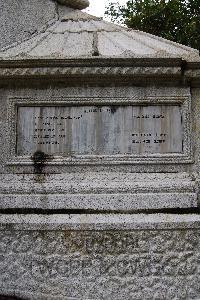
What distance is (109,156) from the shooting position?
4500 millimetres

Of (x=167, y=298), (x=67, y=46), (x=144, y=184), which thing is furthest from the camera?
(x=67, y=46)

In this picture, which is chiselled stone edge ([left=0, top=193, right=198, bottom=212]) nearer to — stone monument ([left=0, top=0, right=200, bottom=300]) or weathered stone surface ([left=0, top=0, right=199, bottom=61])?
stone monument ([left=0, top=0, right=200, bottom=300])

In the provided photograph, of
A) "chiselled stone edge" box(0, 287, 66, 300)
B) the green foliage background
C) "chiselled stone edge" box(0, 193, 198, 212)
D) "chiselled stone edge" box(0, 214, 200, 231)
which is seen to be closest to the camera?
"chiselled stone edge" box(0, 287, 66, 300)

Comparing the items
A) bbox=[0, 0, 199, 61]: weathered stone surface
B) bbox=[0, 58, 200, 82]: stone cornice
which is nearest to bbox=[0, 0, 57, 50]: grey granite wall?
bbox=[0, 0, 199, 61]: weathered stone surface

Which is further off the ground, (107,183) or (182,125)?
(182,125)

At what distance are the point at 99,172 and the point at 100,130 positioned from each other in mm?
405

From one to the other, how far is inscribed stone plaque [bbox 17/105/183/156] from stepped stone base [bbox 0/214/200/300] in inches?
26.2

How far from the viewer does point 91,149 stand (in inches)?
179

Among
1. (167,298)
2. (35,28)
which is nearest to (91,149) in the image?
(167,298)

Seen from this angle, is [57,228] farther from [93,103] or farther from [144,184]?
[93,103]

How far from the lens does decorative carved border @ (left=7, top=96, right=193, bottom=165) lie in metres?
4.48

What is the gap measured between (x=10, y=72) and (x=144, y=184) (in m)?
1.63

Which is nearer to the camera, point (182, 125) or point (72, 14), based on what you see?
point (182, 125)

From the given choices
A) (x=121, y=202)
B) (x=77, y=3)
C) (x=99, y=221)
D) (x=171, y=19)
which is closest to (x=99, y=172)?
(x=121, y=202)
